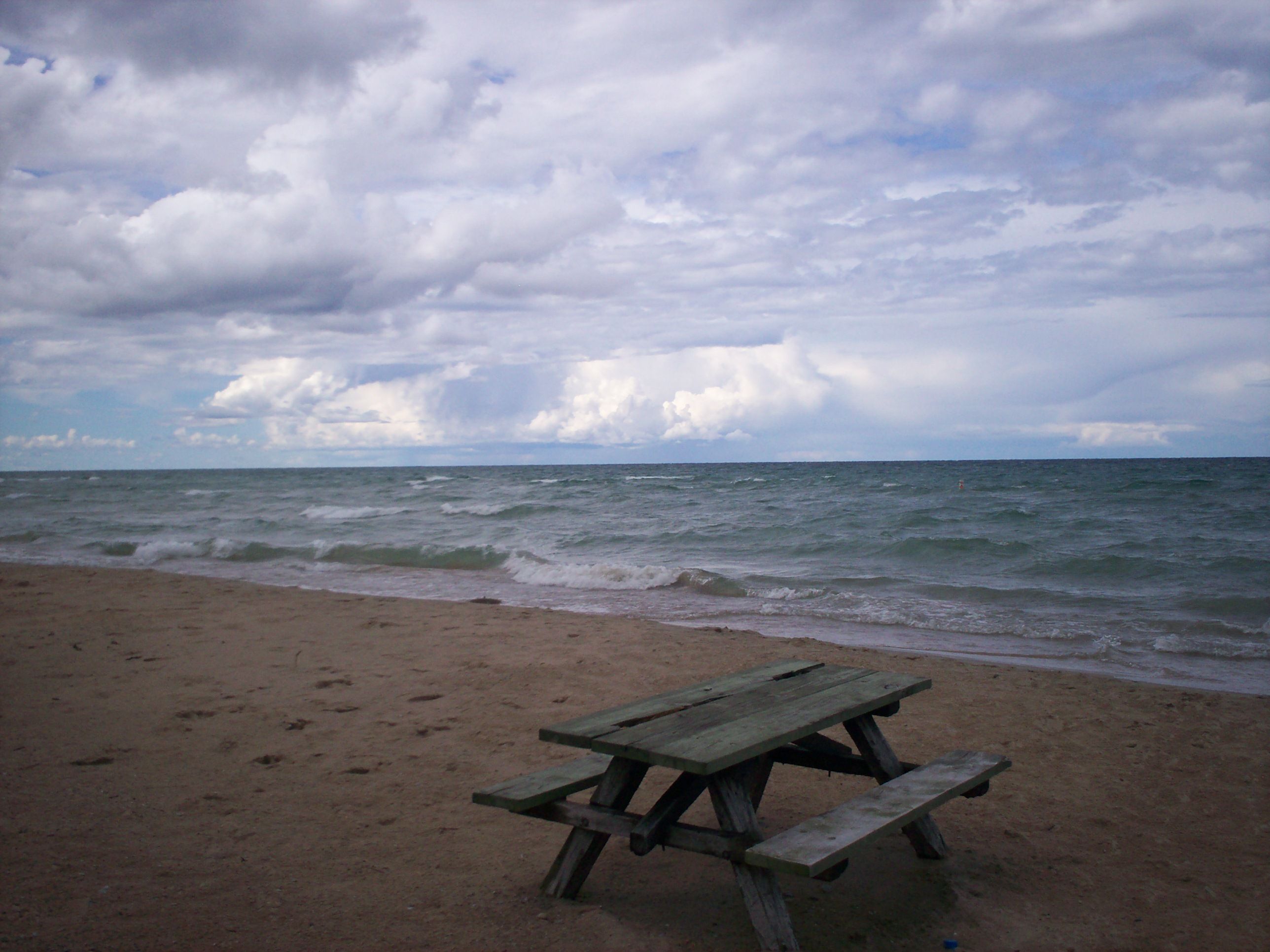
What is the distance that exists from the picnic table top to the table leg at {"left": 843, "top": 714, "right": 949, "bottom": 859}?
0.16 m

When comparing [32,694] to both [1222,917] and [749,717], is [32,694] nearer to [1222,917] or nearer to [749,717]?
[749,717]

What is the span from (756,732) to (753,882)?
0.46m

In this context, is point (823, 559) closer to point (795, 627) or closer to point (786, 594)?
point (786, 594)

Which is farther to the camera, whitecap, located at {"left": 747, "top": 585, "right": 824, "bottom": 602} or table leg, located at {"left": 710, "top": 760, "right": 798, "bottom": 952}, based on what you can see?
whitecap, located at {"left": 747, "top": 585, "right": 824, "bottom": 602}

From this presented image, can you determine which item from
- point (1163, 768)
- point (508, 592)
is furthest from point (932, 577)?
point (1163, 768)

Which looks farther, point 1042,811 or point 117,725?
point 117,725

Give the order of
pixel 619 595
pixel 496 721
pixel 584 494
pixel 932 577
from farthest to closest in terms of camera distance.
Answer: pixel 584 494, pixel 932 577, pixel 619 595, pixel 496 721

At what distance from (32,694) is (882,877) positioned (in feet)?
17.2

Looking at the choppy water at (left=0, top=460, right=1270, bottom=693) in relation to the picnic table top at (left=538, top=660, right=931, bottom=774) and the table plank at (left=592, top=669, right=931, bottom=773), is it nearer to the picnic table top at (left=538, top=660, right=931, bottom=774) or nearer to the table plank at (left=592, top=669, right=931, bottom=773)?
the picnic table top at (left=538, top=660, right=931, bottom=774)

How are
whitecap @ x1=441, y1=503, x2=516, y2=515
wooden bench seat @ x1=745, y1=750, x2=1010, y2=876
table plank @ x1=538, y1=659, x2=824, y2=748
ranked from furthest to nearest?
whitecap @ x1=441, y1=503, x2=516, y2=515
table plank @ x1=538, y1=659, x2=824, y2=748
wooden bench seat @ x1=745, y1=750, x2=1010, y2=876

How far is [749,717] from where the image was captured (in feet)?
9.68

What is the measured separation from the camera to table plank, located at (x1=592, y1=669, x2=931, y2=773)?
2.50 m

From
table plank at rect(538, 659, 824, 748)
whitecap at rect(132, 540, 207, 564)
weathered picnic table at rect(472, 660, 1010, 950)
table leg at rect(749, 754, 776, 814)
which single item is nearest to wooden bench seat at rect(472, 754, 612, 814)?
weathered picnic table at rect(472, 660, 1010, 950)

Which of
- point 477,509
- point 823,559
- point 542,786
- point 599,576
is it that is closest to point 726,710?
point 542,786
